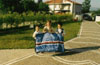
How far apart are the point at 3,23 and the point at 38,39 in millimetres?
10122

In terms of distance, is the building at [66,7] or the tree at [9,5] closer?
the tree at [9,5]

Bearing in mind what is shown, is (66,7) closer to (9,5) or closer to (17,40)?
(9,5)

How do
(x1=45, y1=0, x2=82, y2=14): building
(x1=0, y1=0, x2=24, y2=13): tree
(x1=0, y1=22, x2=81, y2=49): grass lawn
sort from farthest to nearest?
(x1=45, y1=0, x2=82, y2=14): building < (x1=0, y1=0, x2=24, y2=13): tree < (x1=0, y1=22, x2=81, y2=49): grass lawn

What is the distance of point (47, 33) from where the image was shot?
744cm

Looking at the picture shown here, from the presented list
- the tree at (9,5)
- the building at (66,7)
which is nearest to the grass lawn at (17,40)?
the tree at (9,5)

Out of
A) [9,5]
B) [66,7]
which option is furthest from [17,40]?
[66,7]

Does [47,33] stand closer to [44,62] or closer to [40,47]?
[40,47]

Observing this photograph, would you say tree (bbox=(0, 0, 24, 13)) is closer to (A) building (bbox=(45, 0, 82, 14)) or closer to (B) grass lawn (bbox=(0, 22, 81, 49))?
(B) grass lawn (bbox=(0, 22, 81, 49))

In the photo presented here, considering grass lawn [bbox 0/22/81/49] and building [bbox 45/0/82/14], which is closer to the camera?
grass lawn [bbox 0/22/81/49]

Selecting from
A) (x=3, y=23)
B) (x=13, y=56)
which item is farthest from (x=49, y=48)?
(x=3, y=23)

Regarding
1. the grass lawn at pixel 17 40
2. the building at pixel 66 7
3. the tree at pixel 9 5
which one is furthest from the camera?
the building at pixel 66 7

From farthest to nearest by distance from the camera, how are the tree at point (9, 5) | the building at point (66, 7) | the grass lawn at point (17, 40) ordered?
the building at point (66, 7) → the tree at point (9, 5) → the grass lawn at point (17, 40)

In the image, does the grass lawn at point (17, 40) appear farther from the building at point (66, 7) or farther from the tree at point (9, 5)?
the building at point (66, 7)

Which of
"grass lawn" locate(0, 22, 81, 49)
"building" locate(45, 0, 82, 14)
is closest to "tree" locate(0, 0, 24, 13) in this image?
"grass lawn" locate(0, 22, 81, 49)
